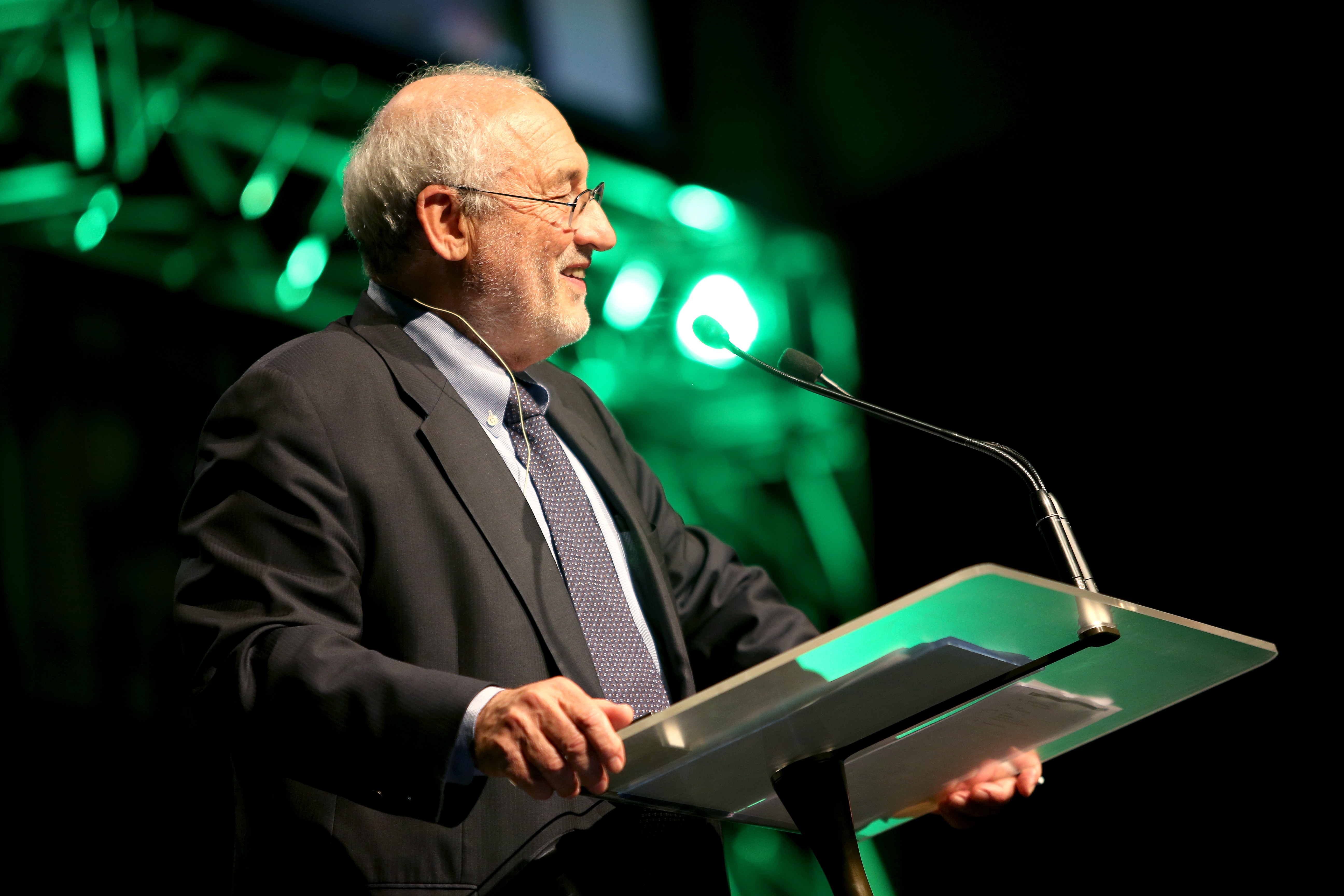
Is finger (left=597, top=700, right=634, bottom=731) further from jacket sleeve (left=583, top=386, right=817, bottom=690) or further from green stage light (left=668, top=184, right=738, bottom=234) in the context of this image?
green stage light (left=668, top=184, right=738, bottom=234)

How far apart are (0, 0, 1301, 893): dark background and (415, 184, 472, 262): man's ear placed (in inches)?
47.9

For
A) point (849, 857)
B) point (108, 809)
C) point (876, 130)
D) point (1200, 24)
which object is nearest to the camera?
point (849, 857)

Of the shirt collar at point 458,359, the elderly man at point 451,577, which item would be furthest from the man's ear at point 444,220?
the shirt collar at point 458,359

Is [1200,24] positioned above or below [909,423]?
above

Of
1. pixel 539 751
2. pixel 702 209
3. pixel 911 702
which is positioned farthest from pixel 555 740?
pixel 702 209

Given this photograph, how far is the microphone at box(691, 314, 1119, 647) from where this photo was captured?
915 millimetres

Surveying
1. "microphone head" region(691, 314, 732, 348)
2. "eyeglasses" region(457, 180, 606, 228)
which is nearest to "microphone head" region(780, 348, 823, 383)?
"microphone head" region(691, 314, 732, 348)

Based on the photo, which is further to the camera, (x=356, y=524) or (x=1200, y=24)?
(x=1200, y=24)

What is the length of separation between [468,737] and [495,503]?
0.44m

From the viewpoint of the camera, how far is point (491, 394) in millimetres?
1547

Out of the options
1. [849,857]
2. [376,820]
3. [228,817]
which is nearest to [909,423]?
[849,857]

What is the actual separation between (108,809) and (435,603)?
1613 mm

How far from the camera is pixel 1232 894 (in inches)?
96.5

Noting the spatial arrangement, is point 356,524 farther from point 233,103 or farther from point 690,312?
point 690,312
